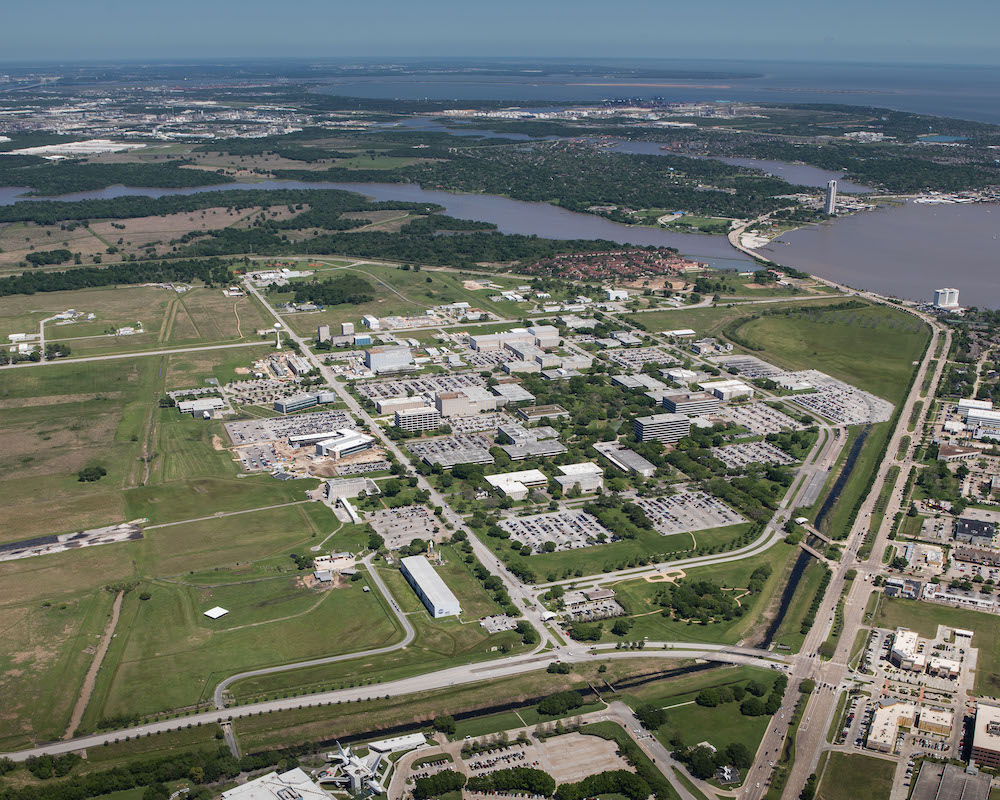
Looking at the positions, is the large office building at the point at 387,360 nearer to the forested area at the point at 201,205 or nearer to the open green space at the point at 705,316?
the open green space at the point at 705,316

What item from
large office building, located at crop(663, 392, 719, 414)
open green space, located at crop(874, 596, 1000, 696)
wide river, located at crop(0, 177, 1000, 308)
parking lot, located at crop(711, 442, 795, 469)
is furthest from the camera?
wide river, located at crop(0, 177, 1000, 308)

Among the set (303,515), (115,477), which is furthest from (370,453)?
(115,477)

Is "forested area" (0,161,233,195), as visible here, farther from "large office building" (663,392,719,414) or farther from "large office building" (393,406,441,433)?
"large office building" (663,392,719,414)

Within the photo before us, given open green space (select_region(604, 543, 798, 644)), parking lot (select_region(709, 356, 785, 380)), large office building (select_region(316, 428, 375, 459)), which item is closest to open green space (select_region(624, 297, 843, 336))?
parking lot (select_region(709, 356, 785, 380))

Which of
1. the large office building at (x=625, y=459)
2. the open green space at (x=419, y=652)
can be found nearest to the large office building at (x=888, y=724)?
the open green space at (x=419, y=652)

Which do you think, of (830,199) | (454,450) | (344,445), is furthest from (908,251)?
(344,445)

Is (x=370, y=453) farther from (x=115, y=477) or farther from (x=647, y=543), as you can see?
(x=647, y=543)

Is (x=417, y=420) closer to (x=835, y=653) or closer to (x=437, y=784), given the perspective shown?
(x=835, y=653)
